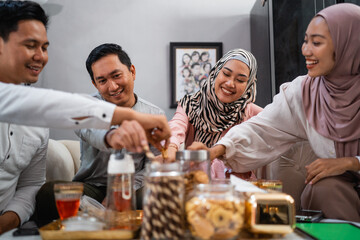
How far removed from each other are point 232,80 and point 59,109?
48.8 inches

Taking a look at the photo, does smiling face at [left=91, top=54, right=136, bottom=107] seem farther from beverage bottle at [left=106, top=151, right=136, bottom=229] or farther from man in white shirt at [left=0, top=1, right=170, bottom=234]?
beverage bottle at [left=106, top=151, right=136, bottom=229]

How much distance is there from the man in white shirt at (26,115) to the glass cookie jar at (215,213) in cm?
25

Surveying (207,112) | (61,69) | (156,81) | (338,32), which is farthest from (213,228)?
(61,69)

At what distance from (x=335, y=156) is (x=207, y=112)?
78cm

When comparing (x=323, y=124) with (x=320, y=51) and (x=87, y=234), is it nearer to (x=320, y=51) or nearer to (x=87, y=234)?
(x=320, y=51)

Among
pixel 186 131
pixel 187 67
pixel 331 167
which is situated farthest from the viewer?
pixel 187 67

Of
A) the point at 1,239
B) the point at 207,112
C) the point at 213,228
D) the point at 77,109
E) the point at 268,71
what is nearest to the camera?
the point at 213,228

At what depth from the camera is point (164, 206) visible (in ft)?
2.50

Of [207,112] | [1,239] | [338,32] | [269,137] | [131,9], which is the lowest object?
[1,239]

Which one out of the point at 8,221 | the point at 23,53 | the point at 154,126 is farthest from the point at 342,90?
the point at 8,221

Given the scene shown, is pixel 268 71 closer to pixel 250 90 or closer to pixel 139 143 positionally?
pixel 250 90

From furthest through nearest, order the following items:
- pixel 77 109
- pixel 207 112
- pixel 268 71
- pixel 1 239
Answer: pixel 268 71, pixel 207 112, pixel 77 109, pixel 1 239

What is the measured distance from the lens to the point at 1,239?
0.89m

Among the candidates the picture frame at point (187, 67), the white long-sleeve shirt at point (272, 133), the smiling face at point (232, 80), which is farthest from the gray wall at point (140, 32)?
the white long-sleeve shirt at point (272, 133)
